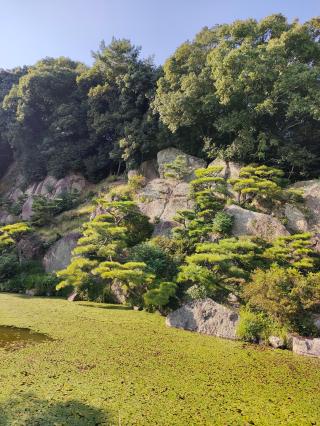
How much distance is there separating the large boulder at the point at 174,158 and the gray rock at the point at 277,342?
455 inches

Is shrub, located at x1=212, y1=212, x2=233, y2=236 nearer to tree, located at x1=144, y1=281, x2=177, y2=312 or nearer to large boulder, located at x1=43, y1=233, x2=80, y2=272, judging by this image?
tree, located at x1=144, y1=281, x2=177, y2=312

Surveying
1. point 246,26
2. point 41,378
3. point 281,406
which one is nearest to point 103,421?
point 41,378

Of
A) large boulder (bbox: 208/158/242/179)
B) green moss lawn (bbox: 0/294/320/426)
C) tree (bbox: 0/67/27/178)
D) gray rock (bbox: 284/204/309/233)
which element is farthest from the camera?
tree (bbox: 0/67/27/178)

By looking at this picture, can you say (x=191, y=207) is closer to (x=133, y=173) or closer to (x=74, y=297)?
(x=133, y=173)

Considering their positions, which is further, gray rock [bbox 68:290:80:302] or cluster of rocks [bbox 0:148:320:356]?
gray rock [bbox 68:290:80:302]

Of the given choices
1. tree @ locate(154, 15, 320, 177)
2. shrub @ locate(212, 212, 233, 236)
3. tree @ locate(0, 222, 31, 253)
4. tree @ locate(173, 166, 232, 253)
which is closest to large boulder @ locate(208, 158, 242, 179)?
tree @ locate(154, 15, 320, 177)

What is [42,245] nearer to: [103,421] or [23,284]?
[23,284]

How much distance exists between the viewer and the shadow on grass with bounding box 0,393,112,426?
15.8ft

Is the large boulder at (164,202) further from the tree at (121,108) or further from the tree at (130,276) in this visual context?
the tree at (121,108)

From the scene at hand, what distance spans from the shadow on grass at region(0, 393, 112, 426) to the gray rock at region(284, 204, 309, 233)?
1174cm

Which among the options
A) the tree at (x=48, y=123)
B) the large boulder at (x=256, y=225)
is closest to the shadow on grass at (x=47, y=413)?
the large boulder at (x=256, y=225)

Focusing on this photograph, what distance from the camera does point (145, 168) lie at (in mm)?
23016

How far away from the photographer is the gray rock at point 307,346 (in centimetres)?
817

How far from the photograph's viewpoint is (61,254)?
706 inches
